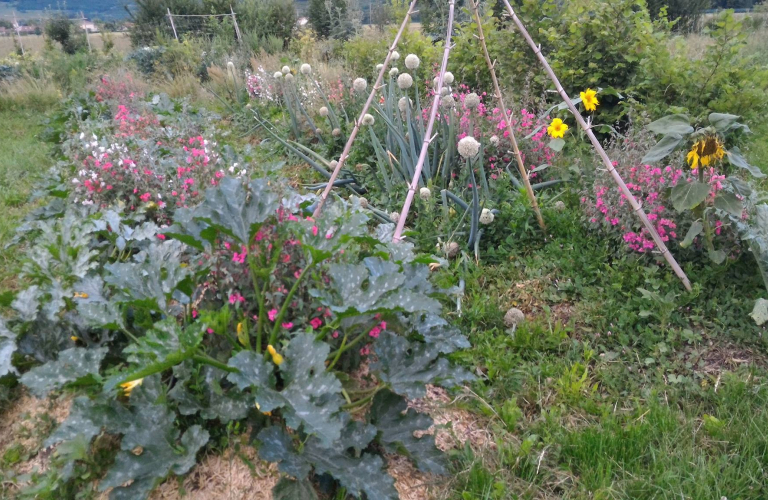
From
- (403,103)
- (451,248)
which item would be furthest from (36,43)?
(451,248)

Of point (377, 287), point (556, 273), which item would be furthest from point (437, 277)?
point (377, 287)

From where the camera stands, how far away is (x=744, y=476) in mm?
1740

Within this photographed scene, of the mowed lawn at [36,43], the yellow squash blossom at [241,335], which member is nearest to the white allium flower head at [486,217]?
the yellow squash blossom at [241,335]

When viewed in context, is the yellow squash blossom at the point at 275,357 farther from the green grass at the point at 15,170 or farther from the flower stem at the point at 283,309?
the green grass at the point at 15,170

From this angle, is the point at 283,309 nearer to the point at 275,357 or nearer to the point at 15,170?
the point at 275,357

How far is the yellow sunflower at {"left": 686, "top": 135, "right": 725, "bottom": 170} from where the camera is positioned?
218cm

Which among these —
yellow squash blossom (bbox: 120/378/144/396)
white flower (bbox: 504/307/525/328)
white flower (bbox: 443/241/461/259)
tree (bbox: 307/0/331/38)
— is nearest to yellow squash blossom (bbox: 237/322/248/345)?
yellow squash blossom (bbox: 120/378/144/396)

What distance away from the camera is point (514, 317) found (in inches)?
94.9

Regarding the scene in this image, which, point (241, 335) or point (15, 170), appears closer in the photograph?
point (241, 335)

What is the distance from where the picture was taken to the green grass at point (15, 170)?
319cm

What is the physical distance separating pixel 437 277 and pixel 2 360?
1.83m

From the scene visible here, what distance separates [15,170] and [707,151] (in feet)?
17.7

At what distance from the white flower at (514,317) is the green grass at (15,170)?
2538 mm

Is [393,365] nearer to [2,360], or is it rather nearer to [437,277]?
[437,277]
